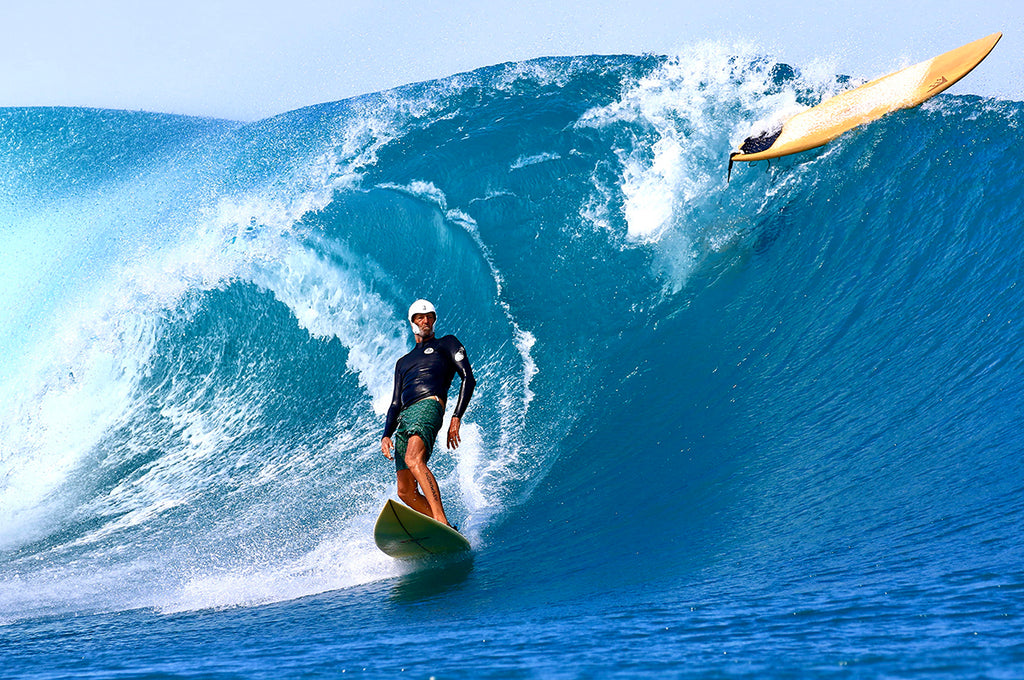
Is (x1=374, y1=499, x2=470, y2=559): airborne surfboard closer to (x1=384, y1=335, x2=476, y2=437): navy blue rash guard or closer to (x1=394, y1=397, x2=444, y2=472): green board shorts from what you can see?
(x1=394, y1=397, x2=444, y2=472): green board shorts

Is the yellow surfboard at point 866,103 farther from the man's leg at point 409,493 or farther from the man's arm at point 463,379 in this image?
the man's leg at point 409,493

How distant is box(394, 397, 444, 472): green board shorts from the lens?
561 centimetres

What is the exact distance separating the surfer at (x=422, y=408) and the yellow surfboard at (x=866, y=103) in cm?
641

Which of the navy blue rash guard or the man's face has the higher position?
the man's face

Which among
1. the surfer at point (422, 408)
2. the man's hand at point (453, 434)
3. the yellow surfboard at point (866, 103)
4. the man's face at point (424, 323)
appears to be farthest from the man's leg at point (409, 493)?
the yellow surfboard at point (866, 103)

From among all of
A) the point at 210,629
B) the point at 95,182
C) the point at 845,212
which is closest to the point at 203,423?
the point at 210,629

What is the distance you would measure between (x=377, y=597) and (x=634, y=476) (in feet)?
7.36

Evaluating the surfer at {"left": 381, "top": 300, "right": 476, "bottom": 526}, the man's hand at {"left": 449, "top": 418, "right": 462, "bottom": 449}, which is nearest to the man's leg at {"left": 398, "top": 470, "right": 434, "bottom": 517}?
the surfer at {"left": 381, "top": 300, "right": 476, "bottom": 526}

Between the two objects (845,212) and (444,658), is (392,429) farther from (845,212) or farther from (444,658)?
(845,212)

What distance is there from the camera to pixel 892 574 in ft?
12.0

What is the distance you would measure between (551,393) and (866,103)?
272 inches

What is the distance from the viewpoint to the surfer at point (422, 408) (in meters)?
5.52

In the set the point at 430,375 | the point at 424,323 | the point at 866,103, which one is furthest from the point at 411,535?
the point at 866,103

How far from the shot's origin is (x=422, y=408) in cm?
568
